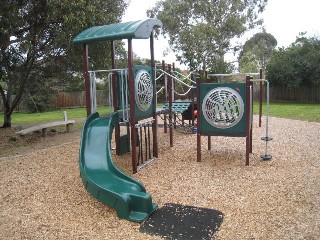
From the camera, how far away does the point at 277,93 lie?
23.0m

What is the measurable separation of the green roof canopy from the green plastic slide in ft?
4.27

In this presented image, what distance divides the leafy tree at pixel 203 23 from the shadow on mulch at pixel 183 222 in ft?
62.3

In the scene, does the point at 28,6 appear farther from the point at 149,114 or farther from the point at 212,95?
the point at 212,95

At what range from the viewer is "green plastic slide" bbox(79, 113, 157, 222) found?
3.68 meters

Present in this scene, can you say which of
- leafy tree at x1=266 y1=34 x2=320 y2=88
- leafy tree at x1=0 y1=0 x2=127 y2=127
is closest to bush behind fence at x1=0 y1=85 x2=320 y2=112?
leafy tree at x1=266 y1=34 x2=320 y2=88

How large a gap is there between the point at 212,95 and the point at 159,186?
2072mm

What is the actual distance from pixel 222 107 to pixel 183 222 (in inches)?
108

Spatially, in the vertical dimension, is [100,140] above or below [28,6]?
below

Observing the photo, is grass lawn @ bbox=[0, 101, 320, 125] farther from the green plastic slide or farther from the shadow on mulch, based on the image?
the shadow on mulch

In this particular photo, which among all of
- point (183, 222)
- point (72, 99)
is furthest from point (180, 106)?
point (72, 99)

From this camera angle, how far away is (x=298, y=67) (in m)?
20.5

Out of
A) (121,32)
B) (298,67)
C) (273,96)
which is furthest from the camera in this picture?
(273,96)

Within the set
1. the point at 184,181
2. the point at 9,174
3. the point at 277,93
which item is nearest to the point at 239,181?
the point at 184,181

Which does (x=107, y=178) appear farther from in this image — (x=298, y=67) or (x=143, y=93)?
(x=298, y=67)
